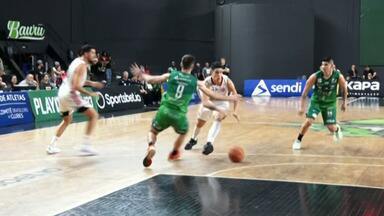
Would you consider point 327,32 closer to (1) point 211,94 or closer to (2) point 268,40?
(2) point 268,40

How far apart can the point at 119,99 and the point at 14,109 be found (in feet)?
17.6

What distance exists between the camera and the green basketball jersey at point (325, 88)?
11.0 m

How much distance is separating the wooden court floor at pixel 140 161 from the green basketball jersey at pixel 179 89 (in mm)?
1025

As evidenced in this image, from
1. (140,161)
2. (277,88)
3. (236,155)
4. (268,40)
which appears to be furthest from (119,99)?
(268,40)

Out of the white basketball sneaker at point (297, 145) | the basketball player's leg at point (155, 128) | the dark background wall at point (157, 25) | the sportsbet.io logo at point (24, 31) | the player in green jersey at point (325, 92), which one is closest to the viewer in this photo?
the basketball player's leg at point (155, 128)

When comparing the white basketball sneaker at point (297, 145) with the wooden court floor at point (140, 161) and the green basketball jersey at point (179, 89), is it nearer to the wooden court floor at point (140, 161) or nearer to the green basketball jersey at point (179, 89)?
the wooden court floor at point (140, 161)

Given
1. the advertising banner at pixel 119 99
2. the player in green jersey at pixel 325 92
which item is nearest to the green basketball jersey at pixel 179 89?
the player in green jersey at pixel 325 92

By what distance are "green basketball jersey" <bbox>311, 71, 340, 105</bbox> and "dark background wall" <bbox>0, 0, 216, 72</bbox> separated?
54.3 ft

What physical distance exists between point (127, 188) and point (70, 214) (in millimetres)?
1425

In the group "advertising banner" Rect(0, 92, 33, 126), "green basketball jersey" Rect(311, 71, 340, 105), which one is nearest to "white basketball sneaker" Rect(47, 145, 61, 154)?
"green basketball jersey" Rect(311, 71, 340, 105)

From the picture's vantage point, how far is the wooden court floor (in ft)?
24.3

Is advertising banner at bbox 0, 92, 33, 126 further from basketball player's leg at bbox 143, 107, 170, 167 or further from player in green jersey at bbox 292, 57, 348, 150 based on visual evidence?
player in green jersey at bbox 292, 57, 348, 150

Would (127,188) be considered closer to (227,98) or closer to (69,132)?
(227,98)

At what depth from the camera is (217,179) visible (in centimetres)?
816
